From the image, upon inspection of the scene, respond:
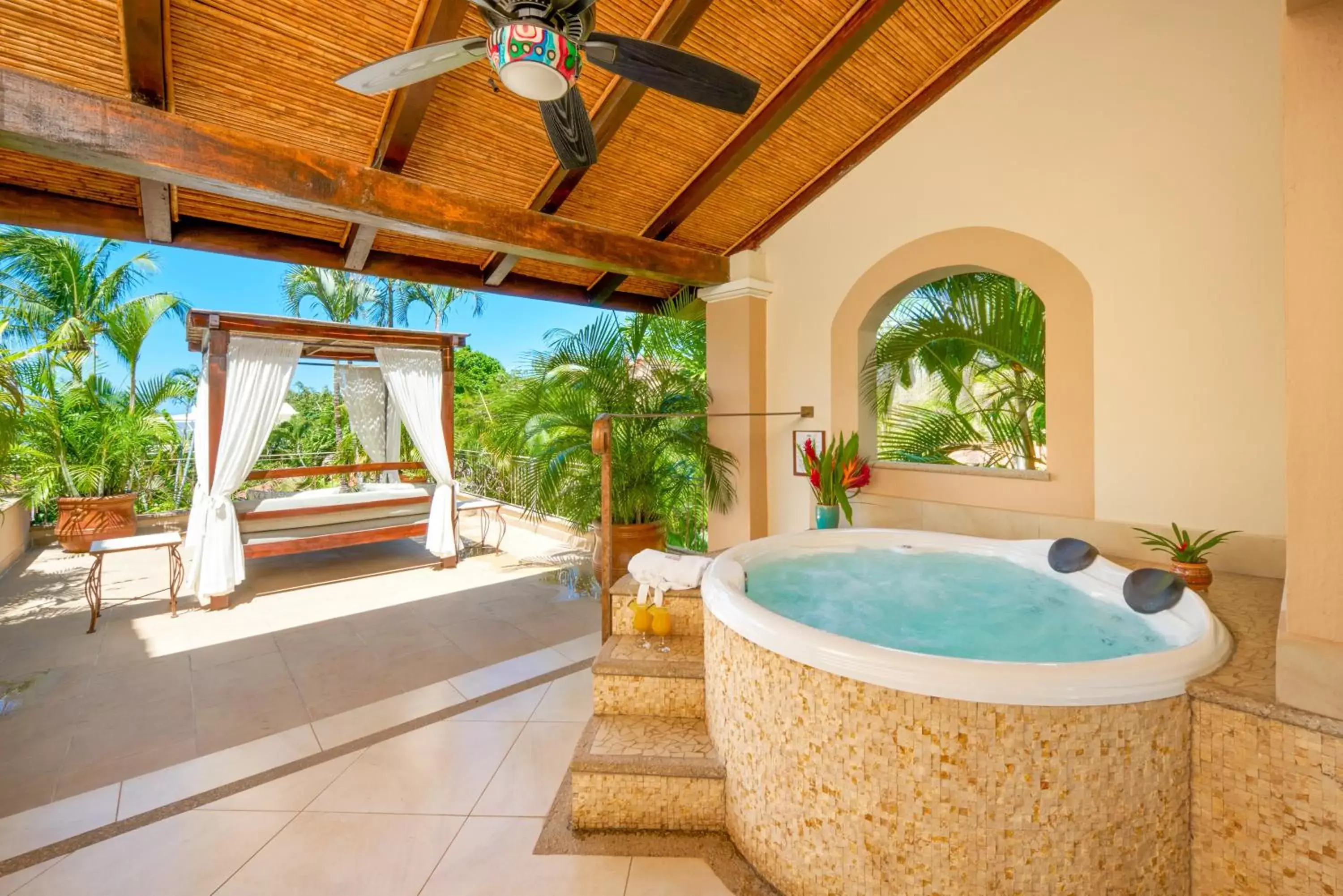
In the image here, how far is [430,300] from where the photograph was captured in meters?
12.6

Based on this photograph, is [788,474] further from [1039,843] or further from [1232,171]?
[1039,843]

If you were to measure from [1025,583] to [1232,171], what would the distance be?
6.68 feet

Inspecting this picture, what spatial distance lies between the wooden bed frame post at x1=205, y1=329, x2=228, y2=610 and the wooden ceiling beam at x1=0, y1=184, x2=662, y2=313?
0.75 meters

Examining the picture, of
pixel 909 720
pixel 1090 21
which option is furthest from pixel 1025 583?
pixel 1090 21

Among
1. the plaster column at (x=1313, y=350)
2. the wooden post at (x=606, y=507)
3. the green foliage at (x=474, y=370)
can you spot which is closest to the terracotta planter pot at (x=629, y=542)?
the wooden post at (x=606, y=507)

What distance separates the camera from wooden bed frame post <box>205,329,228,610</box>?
4.33 metres

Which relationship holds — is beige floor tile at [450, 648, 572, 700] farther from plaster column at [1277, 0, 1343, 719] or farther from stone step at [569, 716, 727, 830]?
plaster column at [1277, 0, 1343, 719]

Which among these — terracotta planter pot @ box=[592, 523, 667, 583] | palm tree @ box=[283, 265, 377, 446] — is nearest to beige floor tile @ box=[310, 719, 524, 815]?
terracotta planter pot @ box=[592, 523, 667, 583]

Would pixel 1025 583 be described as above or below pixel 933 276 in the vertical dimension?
below

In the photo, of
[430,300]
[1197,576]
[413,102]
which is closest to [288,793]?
[413,102]

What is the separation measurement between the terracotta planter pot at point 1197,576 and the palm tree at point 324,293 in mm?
11211

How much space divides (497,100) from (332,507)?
376cm

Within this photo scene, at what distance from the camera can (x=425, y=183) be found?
3338mm

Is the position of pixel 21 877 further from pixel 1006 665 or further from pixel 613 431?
pixel 613 431
